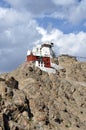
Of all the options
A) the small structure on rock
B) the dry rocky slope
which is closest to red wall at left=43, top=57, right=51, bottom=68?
the small structure on rock

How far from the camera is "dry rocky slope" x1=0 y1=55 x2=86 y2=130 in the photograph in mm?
113000

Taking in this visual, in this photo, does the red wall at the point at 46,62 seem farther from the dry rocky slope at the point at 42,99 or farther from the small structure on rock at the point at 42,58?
the dry rocky slope at the point at 42,99

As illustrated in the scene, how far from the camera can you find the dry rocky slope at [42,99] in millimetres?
113000

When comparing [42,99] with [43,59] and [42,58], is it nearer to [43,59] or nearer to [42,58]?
[43,59]

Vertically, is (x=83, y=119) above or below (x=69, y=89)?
below

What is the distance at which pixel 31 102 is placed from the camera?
4801 inches

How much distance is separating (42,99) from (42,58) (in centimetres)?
3566

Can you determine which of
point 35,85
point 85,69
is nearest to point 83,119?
point 35,85

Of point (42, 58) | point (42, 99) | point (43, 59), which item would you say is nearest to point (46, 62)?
point (43, 59)

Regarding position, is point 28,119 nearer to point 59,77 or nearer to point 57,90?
point 57,90

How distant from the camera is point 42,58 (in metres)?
160

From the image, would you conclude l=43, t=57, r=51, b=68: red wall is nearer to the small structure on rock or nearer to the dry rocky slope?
the small structure on rock

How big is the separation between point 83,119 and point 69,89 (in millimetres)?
14241

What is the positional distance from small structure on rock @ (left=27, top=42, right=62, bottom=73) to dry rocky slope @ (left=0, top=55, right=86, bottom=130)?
11.8ft
